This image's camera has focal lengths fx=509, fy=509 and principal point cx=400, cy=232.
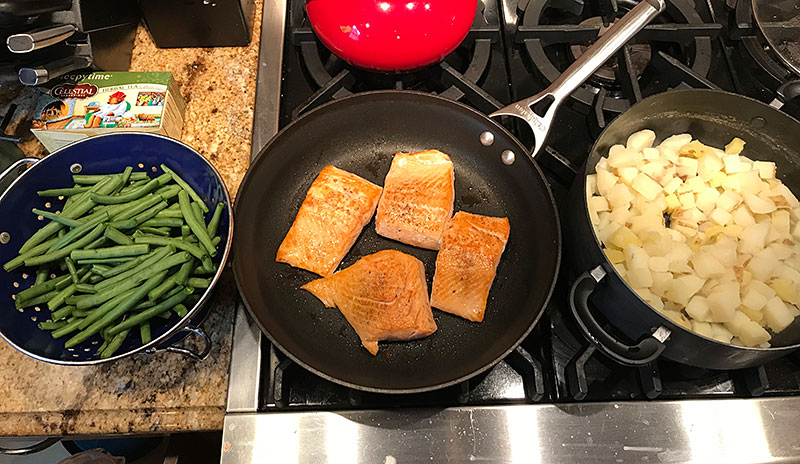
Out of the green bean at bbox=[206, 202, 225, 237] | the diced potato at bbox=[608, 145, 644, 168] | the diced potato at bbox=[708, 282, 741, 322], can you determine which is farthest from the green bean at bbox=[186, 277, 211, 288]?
the diced potato at bbox=[708, 282, 741, 322]

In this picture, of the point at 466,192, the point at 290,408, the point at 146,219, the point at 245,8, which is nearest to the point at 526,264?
the point at 466,192

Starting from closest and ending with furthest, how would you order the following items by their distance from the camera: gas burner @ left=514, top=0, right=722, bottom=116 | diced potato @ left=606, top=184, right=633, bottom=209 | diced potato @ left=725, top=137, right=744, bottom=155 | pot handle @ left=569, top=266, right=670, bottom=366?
→ pot handle @ left=569, top=266, right=670, bottom=366 < diced potato @ left=606, top=184, right=633, bottom=209 < diced potato @ left=725, top=137, right=744, bottom=155 < gas burner @ left=514, top=0, right=722, bottom=116

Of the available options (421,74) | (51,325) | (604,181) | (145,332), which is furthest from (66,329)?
(604,181)

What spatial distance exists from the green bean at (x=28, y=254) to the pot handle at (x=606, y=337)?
1.21 meters

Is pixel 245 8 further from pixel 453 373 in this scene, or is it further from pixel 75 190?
pixel 453 373

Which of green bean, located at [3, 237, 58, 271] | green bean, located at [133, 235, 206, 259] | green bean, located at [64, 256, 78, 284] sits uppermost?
green bean, located at [133, 235, 206, 259]

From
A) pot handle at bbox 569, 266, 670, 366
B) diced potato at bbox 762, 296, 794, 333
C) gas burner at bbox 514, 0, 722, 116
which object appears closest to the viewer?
pot handle at bbox 569, 266, 670, 366

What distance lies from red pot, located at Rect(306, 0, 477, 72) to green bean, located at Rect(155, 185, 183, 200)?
60 cm

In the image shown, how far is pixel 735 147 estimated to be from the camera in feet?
4.70

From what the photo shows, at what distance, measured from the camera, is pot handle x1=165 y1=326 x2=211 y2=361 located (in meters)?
1.18

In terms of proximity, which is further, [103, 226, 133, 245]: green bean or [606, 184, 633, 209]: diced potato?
[606, 184, 633, 209]: diced potato

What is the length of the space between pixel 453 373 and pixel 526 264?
383mm

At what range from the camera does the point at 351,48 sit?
146 centimetres

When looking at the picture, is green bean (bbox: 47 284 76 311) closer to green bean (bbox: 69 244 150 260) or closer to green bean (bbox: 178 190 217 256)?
green bean (bbox: 69 244 150 260)
